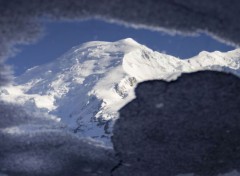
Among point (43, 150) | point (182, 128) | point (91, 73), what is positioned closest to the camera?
point (182, 128)

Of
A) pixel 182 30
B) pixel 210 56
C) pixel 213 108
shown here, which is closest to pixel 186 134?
pixel 213 108

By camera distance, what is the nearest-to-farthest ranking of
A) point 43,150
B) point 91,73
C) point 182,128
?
1. point 182,128
2. point 43,150
3. point 91,73

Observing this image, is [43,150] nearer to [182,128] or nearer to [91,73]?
[91,73]

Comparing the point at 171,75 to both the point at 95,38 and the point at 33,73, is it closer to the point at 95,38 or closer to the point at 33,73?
the point at 95,38

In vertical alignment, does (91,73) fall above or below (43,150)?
above

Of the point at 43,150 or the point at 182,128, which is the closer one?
the point at 182,128

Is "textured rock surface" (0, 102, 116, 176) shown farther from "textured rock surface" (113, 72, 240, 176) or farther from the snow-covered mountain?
"textured rock surface" (113, 72, 240, 176)

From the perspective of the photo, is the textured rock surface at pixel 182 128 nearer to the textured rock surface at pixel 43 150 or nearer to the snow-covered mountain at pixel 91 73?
the snow-covered mountain at pixel 91 73

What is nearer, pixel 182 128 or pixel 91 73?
pixel 182 128

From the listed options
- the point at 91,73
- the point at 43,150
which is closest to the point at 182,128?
the point at 91,73
